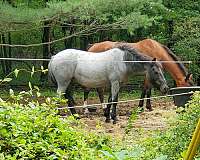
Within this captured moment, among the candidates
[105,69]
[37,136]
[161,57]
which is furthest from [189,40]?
[37,136]

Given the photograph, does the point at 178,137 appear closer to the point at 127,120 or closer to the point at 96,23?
the point at 127,120

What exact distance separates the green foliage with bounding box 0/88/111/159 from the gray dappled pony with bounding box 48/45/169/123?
5.54m

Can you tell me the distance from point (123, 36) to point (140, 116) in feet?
28.3

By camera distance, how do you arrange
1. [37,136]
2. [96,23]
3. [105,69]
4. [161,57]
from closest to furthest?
[37,136], [105,69], [96,23], [161,57]

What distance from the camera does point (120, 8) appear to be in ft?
25.6

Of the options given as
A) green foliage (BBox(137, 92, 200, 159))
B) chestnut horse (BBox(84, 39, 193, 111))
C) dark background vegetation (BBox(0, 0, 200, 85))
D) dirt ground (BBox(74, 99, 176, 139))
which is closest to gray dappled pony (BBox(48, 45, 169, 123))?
dirt ground (BBox(74, 99, 176, 139))

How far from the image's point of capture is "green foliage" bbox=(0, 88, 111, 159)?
1742mm

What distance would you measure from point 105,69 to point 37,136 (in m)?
6.13

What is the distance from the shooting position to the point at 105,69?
7.99 meters

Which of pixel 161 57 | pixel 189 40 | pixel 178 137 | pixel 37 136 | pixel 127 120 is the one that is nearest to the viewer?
pixel 37 136

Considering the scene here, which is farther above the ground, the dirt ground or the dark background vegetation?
the dark background vegetation

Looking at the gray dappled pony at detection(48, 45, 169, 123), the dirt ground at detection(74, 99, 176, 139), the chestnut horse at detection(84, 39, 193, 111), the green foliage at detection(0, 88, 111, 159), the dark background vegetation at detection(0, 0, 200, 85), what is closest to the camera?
the green foliage at detection(0, 88, 111, 159)

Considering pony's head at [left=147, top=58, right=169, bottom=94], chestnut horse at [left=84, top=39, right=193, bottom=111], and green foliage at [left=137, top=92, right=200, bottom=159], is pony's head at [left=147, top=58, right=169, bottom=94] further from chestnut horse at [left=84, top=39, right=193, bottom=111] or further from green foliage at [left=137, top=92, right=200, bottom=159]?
green foliage at [left=137, top=92, right=200, bottom=159]

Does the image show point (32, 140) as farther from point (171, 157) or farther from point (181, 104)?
point (181, 104)
